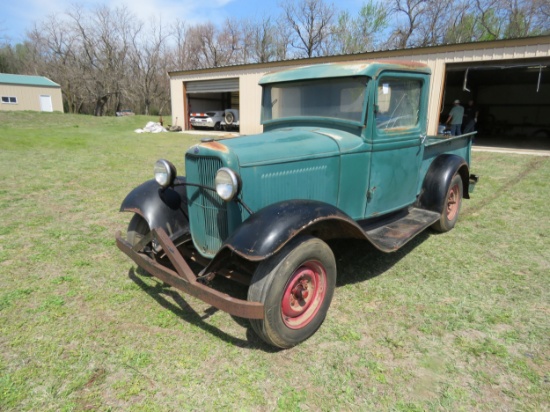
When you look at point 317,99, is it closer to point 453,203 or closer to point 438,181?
point 438,181

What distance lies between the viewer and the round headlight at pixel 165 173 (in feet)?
10.1

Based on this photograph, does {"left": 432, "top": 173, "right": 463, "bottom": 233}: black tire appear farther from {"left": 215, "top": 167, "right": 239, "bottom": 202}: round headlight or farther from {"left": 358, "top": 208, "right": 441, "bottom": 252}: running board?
{"left": 215, "top": 167, "right": 239, "bottom": 202}: round headlight

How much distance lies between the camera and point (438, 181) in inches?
170

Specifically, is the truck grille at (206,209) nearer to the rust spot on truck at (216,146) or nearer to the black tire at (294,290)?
the rust spot on truck at (216,146)

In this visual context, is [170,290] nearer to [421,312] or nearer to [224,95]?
[421,312]

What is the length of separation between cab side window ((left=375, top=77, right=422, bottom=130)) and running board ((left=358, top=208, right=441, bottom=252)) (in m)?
1.04

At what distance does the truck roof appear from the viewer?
319cm

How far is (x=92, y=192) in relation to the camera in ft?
21.3

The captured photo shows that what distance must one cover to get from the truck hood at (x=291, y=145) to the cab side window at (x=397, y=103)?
419 mm

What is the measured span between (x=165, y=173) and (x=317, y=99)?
5.33ft

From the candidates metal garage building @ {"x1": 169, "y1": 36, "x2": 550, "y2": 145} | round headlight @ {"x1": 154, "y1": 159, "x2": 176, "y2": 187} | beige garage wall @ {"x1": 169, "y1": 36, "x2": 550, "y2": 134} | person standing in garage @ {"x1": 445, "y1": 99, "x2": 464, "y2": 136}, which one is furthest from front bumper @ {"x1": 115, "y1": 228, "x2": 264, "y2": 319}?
person standing in garage @ {"x1": 445, "y1": 99, "x2": 464, "y2": 136}

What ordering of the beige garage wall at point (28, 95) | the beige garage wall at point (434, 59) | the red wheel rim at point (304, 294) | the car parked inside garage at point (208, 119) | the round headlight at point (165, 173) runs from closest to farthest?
the red wheel rim at point (304, 294), the round headlight at point (165, 173), the beige garage wall at point (434, 59), the car parked inside garage at point (208, 119), the beige garage wall at point (28, 95)

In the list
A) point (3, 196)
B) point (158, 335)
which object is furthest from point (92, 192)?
point (158, 335)

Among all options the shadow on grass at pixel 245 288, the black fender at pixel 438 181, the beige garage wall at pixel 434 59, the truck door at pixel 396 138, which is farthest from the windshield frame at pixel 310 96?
the beige garage wall at pixel 434 59
